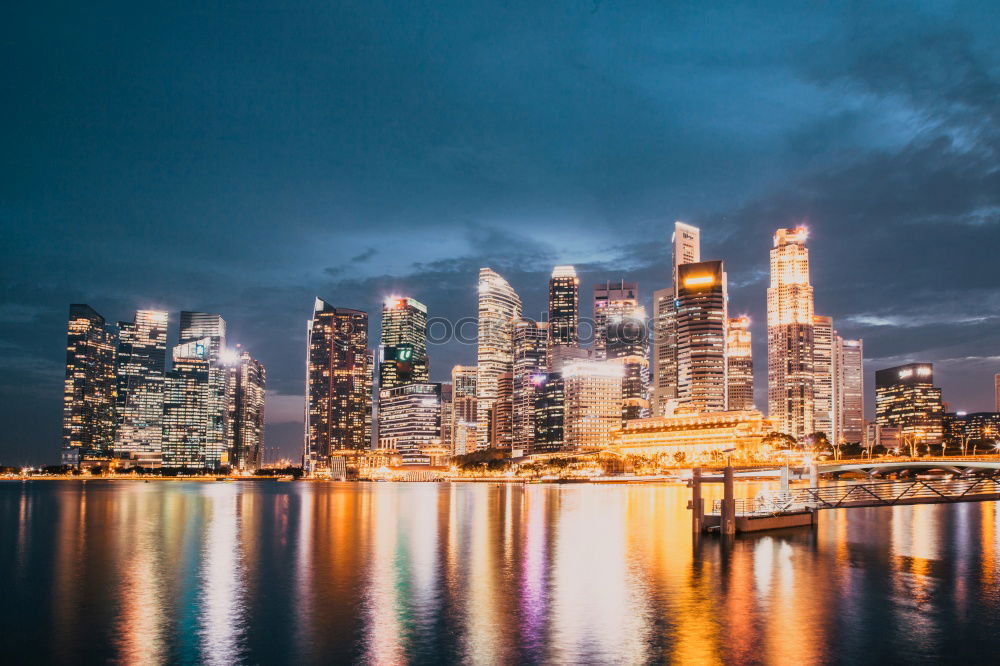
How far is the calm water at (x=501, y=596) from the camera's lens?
31.1 meters

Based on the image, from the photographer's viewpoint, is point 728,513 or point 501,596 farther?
point 728,513

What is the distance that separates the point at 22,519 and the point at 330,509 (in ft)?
128

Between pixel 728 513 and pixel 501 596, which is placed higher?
pixel 728 513

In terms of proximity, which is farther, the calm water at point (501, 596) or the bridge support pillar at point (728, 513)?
the bridge support pillar at point (728, 513)

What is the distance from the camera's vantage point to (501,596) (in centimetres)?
4209

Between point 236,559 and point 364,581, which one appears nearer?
point 364,581

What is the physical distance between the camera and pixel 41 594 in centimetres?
4316

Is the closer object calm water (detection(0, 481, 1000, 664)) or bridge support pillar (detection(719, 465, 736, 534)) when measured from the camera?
calm water (detection(0, 481, 1000, 664))

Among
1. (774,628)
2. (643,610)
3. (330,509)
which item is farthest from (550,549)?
(330,509)

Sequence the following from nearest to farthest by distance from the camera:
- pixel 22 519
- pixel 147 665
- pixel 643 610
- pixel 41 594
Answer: pixel 147 665
pixel 643 610
pixel 41 594
pixel 22 519

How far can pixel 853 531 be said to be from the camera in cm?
7575

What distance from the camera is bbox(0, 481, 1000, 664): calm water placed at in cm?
3111

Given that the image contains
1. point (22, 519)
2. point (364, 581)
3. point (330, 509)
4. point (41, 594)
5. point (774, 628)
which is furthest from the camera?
point (330, 509)

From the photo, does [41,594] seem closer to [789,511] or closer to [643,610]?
[643,610]
